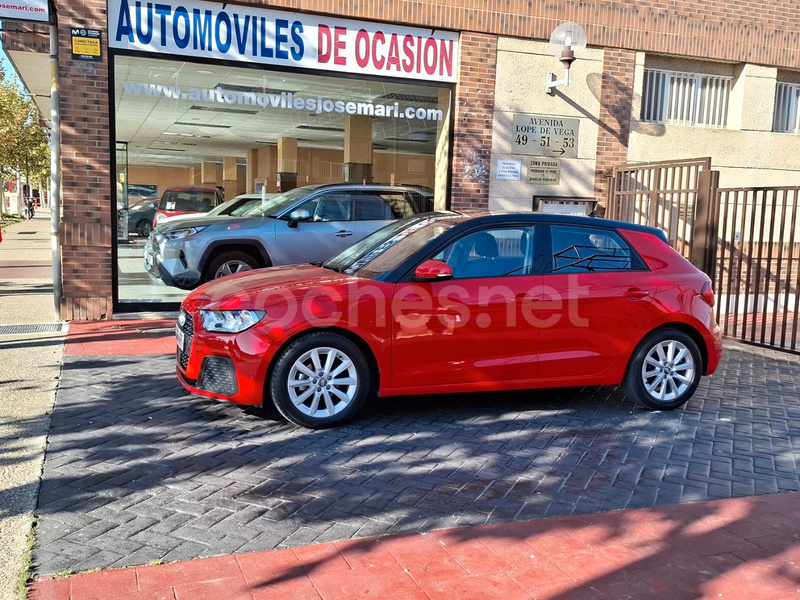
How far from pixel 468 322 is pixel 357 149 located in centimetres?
621

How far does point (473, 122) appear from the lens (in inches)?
456

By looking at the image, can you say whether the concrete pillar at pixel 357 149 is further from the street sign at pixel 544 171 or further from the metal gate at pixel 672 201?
the metal gate at pixel 672 201

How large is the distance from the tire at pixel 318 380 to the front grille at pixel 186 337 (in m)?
0.71

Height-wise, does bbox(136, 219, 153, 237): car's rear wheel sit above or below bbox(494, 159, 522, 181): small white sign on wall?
below

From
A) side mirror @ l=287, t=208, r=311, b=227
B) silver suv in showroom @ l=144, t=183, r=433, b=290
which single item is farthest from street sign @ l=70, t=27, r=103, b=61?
side mirror @ l=287, t=208, r=311, b=227

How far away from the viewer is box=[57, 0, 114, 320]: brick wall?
9.55m

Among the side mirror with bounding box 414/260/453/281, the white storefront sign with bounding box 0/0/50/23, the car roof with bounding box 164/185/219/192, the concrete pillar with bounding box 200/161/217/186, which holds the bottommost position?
the side mirror with bounding box 414/260/453/281

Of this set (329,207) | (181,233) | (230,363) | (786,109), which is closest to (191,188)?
(181,233)

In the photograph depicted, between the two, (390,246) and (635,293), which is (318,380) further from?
(635,293)

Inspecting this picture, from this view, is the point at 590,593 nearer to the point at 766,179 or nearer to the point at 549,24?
the point at 549,24

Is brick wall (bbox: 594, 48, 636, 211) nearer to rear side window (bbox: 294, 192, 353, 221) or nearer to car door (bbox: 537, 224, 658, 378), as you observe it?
rear side window (bbox: 294, 192, 353, 221)

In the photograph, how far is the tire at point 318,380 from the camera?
5.54m

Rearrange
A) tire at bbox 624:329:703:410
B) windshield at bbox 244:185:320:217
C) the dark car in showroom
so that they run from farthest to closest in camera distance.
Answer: windshield at bbox 244:185:320:217 → the dark car in showroom → tire at bbox 624:329:703:410

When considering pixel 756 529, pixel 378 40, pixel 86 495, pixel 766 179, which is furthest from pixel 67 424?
pixel 766 179
